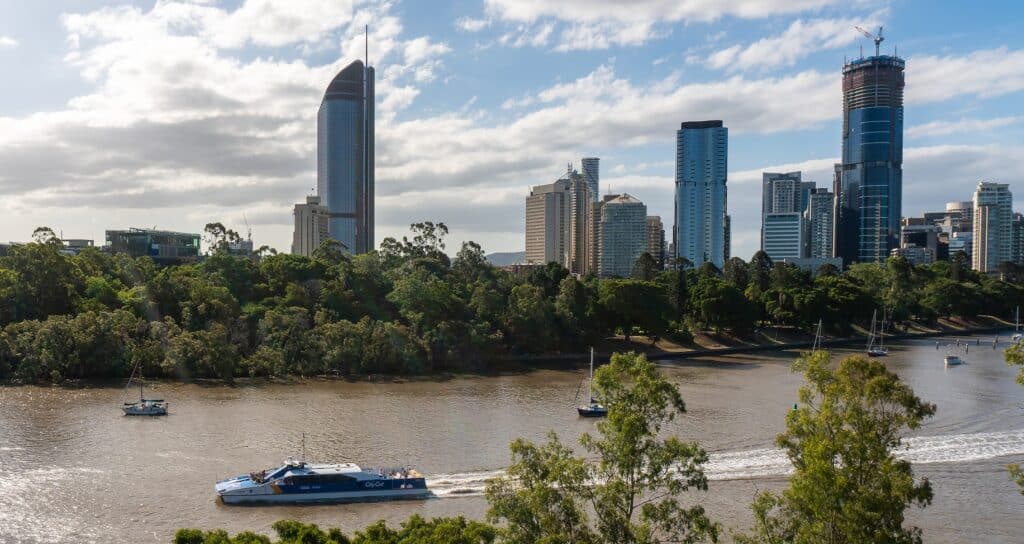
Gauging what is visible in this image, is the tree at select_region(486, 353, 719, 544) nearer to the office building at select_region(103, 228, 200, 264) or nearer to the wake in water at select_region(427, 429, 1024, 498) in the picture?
the wake in water at select_region(427, 429, 1024, 498)

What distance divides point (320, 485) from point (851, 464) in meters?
18.8

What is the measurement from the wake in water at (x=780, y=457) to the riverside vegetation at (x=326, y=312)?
26252mm

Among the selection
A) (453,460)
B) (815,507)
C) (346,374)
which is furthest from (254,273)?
(815,507)

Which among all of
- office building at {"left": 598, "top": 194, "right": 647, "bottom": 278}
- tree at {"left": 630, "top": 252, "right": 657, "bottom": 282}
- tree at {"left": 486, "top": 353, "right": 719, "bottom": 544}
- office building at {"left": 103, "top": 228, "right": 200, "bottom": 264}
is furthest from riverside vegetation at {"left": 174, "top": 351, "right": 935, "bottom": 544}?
office building at {"left": 598, "top": 194, "right": 647, "bottom": 278}

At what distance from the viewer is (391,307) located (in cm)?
6644

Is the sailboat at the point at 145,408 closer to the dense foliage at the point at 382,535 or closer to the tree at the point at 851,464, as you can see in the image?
the dense foliage at the point at 382,535

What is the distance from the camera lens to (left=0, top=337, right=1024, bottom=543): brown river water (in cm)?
2475

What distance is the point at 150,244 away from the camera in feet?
365

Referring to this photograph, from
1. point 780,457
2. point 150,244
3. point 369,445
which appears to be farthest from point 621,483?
point 150,244

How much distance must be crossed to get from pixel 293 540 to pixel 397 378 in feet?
122

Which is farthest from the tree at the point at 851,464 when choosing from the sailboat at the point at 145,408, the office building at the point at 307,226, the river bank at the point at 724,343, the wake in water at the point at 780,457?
the office building at the point at 307,226

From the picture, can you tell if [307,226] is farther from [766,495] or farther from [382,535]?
[766,495]

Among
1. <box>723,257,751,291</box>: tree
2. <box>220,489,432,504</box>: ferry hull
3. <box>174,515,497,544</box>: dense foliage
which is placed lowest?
<box>220,489,432,504</box>: ferry hull

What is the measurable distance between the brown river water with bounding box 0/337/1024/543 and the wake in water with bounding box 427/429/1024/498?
0.09 meters
